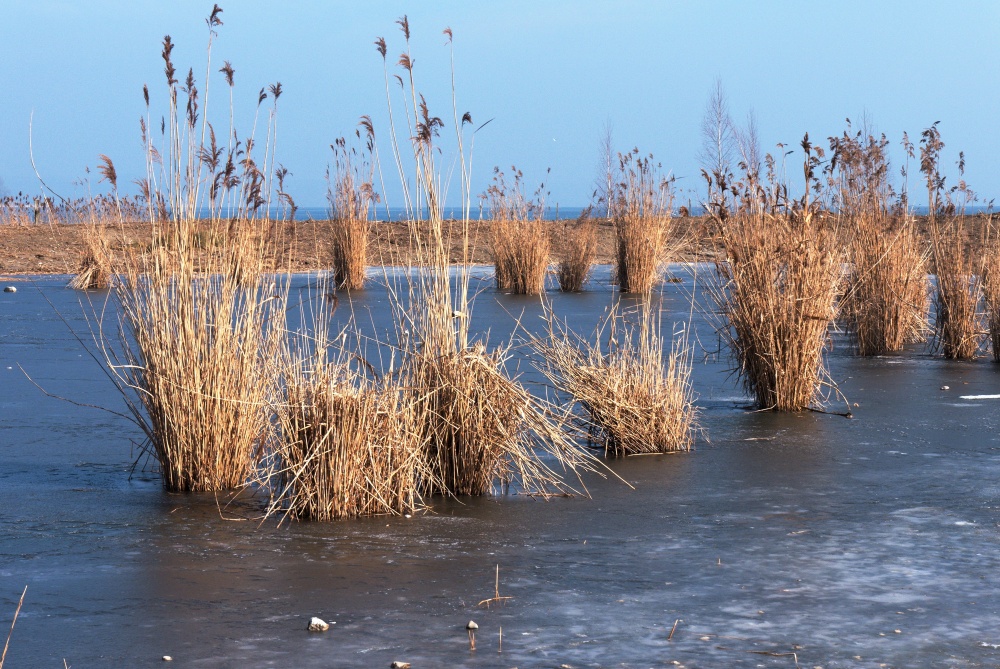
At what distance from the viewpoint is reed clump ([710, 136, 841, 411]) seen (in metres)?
6.75

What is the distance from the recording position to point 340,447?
4426 mm

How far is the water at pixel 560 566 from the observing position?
3.12m

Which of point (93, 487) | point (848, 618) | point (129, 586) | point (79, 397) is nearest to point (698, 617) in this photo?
point (848, 618)

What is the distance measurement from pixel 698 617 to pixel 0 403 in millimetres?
5171

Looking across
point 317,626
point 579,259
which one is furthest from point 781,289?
point 579,259

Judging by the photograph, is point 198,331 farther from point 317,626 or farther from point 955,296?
point 955,296

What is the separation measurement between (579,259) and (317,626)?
13.7 metres

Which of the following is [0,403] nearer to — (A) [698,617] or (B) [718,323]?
(A) [698,617]

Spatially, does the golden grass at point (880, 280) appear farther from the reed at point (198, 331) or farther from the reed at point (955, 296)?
the reed at point (198, 331)

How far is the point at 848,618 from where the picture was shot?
333 centimetres

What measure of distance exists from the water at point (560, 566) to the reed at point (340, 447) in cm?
13

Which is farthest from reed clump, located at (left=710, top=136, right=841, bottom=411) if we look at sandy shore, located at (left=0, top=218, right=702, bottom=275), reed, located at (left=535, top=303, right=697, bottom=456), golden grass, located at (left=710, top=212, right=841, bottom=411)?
sandy shore, located at (left=0, top=218, right=702, bottom=275)

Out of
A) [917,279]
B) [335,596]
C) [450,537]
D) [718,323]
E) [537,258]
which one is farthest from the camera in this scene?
[537,258]

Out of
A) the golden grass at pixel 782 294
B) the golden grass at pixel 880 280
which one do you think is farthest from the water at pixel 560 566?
the golden grass at pixel 880 280
